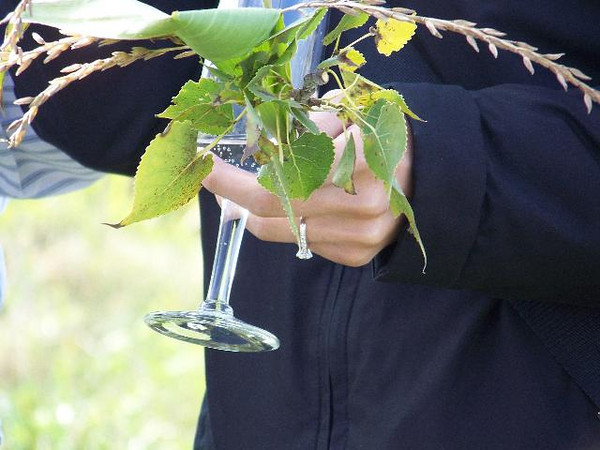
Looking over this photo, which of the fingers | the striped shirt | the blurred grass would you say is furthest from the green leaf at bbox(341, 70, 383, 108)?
the blurred grass

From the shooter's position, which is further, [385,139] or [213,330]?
[213,330]

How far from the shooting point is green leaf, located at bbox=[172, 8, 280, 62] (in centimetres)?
55

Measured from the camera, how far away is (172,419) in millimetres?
2971

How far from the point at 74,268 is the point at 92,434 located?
1357 millimetres

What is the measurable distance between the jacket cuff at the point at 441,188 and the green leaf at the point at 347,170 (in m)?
0.13

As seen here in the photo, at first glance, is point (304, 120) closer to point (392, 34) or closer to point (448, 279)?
point (392, 34)

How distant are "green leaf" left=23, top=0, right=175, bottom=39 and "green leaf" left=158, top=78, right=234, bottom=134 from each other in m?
0.08

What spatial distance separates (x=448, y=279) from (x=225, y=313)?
16 cm

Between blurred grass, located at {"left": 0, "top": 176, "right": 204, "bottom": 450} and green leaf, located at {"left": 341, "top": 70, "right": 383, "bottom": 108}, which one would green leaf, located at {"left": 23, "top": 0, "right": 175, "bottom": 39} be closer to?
green leaf, located at {"left": 341, "top": 70, "right": 383, "bottom": 108}

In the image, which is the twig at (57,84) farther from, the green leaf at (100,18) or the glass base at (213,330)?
the glass base at (213,330)

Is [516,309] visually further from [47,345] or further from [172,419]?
[47,345]

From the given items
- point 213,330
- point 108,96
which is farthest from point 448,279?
point 108,96

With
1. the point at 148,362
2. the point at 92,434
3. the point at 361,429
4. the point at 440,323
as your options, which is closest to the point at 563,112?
the point at 440,323

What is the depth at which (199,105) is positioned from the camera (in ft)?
2.04
